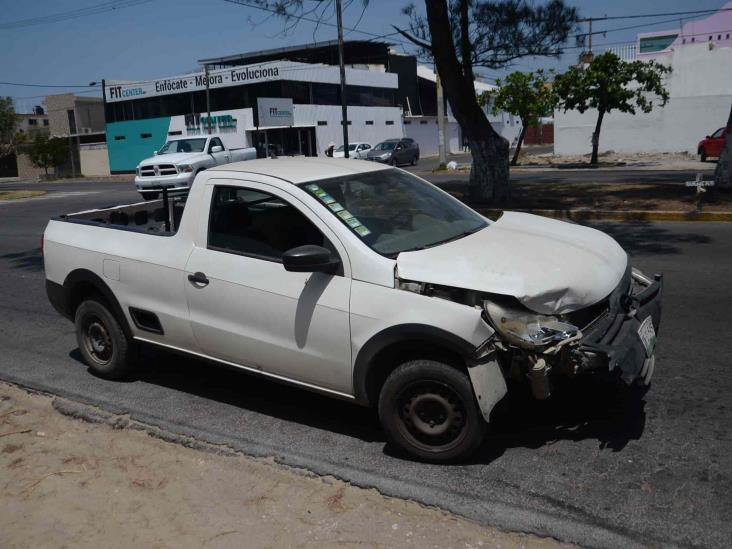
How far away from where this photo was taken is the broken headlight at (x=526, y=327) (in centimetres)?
369

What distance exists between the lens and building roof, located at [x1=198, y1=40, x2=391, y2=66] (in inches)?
2335

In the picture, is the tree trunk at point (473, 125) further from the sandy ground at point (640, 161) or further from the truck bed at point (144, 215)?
the sandy ground at point (640, 161)

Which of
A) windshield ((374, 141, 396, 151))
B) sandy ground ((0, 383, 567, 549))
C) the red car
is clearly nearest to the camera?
sandy ground ((0, 383, 567, 549))

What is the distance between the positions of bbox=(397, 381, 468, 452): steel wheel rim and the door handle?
159 cm

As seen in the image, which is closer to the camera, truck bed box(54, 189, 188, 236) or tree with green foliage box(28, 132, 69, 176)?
truck bed box(54, 189, 188, 236)

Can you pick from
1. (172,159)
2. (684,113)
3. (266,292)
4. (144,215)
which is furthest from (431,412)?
(684,113)

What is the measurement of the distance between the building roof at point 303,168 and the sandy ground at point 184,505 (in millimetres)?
1824

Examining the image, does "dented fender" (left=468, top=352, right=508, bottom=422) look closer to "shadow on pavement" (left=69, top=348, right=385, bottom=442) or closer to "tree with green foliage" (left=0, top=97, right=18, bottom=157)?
"shadow on pavement" (left=69, top=348, right=385, bottom=442)

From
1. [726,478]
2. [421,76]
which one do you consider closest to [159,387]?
[726,478]

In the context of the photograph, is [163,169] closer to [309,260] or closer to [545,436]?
[309,260]

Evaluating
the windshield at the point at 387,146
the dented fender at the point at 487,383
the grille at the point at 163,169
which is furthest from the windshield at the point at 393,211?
the windshield at the point at 387,146

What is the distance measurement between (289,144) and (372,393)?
47.1 meters

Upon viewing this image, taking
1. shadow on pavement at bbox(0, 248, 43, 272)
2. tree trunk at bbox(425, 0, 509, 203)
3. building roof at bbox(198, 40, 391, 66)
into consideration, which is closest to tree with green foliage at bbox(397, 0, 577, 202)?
tree trunk at bbox(425, 0, 509, 203)

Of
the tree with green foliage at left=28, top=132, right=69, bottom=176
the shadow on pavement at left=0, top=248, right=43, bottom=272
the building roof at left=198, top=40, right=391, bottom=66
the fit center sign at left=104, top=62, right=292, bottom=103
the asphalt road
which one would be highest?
the building roof at left=198, top=40, right=391, bottom=66
